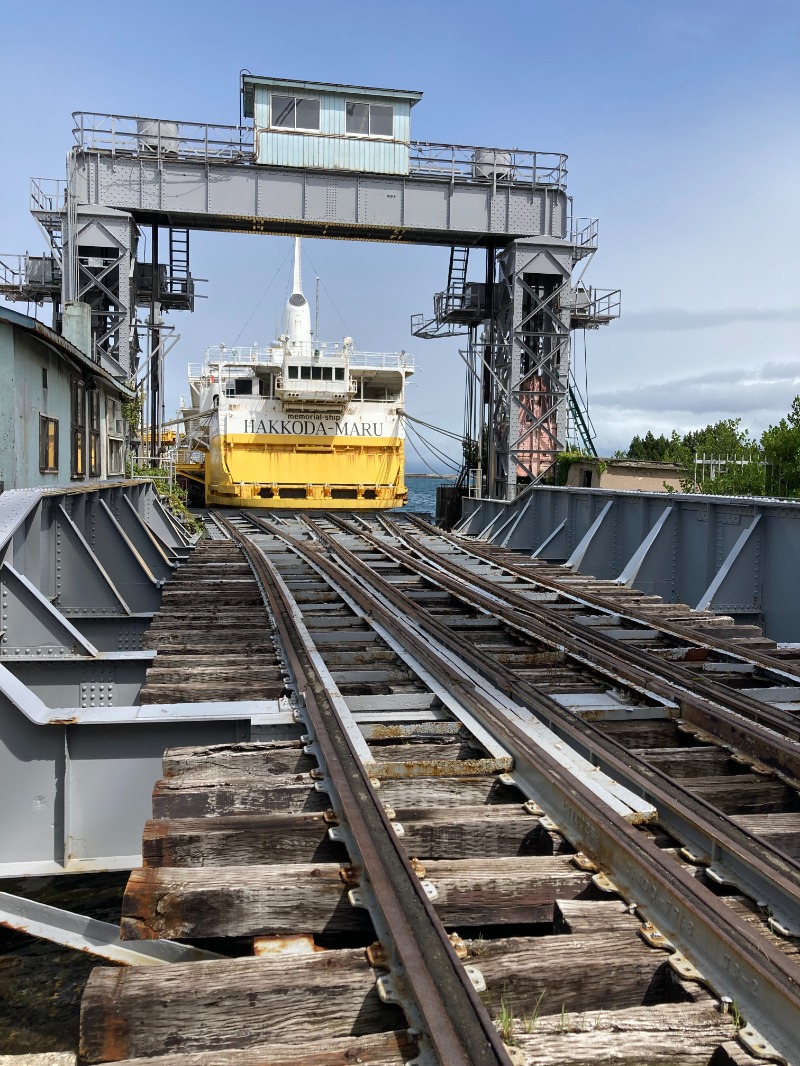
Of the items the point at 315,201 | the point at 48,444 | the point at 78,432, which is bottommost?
the point at 48,444

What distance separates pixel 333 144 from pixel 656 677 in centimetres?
1794

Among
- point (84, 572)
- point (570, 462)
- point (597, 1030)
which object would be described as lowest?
point (597, 1030)

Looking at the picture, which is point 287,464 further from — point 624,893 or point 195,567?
point 624,893

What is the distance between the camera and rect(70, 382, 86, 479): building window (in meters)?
13.6

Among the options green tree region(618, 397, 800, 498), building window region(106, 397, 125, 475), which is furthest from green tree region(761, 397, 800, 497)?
building window region(106, 397, 125, 475)

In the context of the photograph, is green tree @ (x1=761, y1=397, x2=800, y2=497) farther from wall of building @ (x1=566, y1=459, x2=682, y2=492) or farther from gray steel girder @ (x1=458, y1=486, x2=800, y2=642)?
gray steel girder @ (x1=458, y1=486, x2=800, y2=642)

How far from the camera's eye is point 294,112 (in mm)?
21125

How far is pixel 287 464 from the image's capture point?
2755 cm

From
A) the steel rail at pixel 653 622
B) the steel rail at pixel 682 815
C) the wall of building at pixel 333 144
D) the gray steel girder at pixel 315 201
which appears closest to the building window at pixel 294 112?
the wall of building at pixel 333 144

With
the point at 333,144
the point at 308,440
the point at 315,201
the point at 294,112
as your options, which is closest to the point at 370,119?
the point at 333,144

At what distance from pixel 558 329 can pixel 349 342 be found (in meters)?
9.19

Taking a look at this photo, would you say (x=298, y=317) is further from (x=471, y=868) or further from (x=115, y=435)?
(x=471, y=868)

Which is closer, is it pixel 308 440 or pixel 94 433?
pixel 94 433

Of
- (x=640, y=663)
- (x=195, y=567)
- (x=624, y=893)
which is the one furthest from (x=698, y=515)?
(x=624, y=893)
